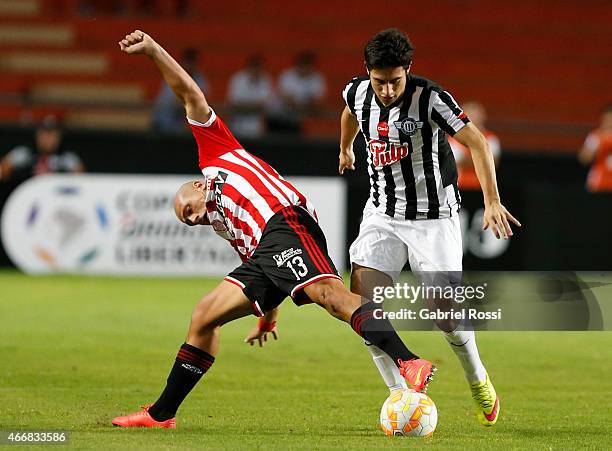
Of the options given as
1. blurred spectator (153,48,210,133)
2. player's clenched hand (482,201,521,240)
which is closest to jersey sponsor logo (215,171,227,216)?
player's clenched hand (482,201,521,240)

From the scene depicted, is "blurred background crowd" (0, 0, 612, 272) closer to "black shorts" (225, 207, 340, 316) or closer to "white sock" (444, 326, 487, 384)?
"white sock" (444, 326, 487, 384)

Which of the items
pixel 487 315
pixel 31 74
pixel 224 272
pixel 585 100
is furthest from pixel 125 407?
pixel 585 100

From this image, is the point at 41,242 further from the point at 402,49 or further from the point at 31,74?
the point at 402,49

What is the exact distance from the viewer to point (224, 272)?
12.6 m

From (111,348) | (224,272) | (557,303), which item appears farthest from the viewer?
(224,272)

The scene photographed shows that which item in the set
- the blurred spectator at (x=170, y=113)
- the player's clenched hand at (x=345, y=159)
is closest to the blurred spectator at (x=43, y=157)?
the blurred spectator at (x=170, y=113)

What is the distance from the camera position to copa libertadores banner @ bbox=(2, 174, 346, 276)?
12.5m

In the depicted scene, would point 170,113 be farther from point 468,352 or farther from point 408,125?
point 468,352

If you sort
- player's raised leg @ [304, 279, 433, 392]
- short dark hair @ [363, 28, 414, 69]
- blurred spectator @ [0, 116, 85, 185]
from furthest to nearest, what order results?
blurred spectator @ [0, 116, 85, 185], short dark hair @ [363, 28, 414, 69], player's raised leg @ [304, 279, 433, 392]

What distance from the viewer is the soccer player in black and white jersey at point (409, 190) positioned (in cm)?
577

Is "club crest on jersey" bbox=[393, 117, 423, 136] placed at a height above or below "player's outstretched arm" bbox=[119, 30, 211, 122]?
below

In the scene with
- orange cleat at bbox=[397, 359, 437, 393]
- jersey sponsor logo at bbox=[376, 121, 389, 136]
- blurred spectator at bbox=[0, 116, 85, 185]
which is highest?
jersey sponsor logo at bbox=[376, 121, 389, 136]

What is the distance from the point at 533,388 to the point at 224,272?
234 inches

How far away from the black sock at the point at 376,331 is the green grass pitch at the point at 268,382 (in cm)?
40
